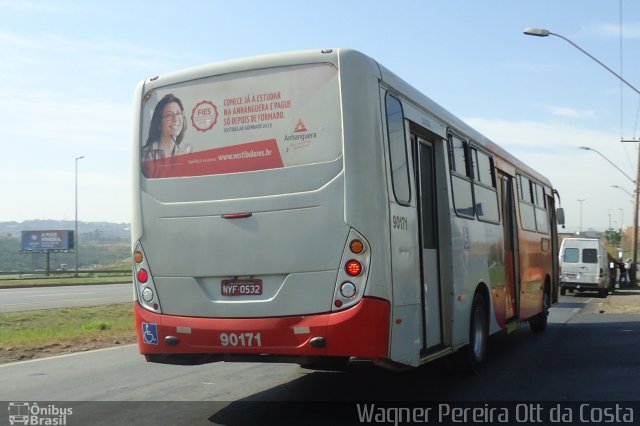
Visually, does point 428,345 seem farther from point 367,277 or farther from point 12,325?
point 12,325

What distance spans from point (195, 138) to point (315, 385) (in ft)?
11.0

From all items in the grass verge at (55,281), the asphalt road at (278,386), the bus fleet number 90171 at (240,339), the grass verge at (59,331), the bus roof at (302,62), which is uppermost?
the bus roof at (302,62)

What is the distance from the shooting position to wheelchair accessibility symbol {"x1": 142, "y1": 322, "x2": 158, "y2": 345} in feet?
22.7

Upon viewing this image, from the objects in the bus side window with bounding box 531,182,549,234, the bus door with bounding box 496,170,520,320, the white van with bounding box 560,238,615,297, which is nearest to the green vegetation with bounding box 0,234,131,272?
the white van with bounding box 560,238,615,297

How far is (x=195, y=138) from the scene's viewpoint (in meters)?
7.02

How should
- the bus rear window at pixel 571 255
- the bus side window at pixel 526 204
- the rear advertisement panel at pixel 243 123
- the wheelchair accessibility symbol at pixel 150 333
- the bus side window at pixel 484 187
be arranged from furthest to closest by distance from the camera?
1. the bus rear window at pixel 571 255
2. the bus side window at pixel 526 204
3. the bus side window at pixel 484 187
4. the wheelchair accessibility symbol at pixel 150 333
5. the rear advertisement panel at pixel 243 123

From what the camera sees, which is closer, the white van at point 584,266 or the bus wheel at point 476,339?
the bus wheel at point 476,339

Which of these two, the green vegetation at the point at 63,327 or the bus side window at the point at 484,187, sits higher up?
the bus side window at the point at 484,187

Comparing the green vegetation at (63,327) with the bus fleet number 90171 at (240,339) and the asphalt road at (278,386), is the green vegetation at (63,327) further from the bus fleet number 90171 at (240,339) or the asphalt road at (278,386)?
the bus fleet number 90171 at (240,339)

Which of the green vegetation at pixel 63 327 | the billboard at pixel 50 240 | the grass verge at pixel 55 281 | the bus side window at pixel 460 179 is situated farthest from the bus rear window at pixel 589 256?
the billboard at pixel 50 240

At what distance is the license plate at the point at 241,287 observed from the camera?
258 inches

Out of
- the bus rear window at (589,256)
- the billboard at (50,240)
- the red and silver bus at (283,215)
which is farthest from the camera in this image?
the billboard at (50,240)

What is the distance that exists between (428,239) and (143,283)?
2970mm

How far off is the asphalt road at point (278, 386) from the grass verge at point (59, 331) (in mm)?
884
